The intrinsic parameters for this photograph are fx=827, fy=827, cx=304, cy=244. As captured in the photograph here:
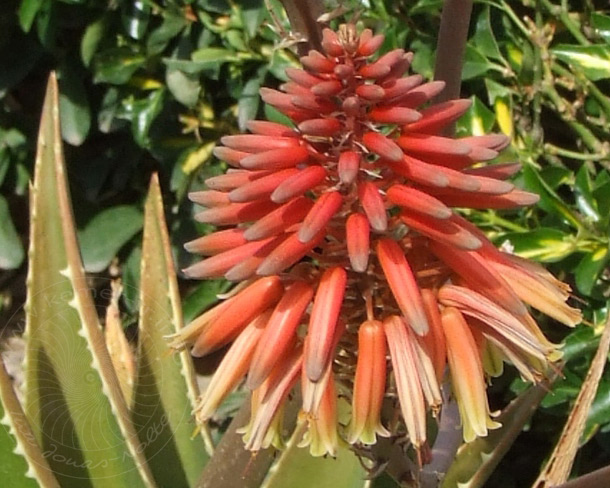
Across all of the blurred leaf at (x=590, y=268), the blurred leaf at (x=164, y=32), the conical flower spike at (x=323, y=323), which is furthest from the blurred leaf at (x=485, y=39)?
the conical flower spike at (x=323, y=323)

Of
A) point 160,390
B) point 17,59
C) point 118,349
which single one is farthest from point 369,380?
point 17,59

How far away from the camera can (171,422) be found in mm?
1237

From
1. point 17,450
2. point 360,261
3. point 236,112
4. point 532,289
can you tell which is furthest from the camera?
point 236,112

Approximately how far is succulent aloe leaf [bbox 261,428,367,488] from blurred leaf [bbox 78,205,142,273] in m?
1.05

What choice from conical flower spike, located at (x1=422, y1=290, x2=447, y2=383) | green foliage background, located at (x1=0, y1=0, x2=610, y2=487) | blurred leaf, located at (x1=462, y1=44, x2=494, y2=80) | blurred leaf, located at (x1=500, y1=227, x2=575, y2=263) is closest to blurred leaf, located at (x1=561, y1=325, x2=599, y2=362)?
green foliage background, located at (x1=0, y1=0, x2=610, y2=487)

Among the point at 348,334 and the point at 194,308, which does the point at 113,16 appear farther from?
the point at 348,334

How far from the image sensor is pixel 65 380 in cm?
117

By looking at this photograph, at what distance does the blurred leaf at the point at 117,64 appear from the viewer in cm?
182

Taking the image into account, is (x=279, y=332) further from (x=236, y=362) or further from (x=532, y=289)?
(x=532, y=289)

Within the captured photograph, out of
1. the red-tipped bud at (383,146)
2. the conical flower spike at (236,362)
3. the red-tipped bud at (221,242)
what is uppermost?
the red-tipped bud at (383,146)

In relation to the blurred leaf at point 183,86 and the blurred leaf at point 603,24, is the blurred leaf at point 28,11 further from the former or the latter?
the blurred leaf at point 603,24

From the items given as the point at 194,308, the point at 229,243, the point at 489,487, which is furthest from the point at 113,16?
the point at 489,487

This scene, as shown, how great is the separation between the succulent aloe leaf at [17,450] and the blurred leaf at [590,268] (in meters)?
0.85

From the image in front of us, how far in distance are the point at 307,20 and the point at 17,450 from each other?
62 cm
